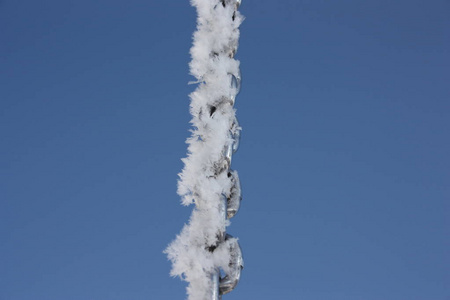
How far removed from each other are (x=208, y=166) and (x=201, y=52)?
17 cm

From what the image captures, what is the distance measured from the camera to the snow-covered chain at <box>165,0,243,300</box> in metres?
0.59

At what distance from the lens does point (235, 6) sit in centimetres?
73

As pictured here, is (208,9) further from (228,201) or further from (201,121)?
(228,201)

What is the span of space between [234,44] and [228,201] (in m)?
0.22

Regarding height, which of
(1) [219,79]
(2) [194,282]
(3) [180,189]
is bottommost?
(2) [194,282]

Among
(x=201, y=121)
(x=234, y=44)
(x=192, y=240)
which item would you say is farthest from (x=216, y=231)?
(x=234, y=44)

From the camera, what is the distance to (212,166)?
611 mm

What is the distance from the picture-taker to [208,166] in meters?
0.61

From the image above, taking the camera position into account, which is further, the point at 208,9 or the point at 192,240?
the point at 208,9

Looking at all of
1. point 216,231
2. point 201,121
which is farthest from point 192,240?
point 201,121

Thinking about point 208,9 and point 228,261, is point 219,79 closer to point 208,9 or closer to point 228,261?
point 208,9

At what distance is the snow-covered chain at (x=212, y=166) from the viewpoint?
586 mm

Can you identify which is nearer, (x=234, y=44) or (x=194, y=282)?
(x=194, y=282)

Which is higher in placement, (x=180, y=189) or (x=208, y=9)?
(x=208, y=9)
